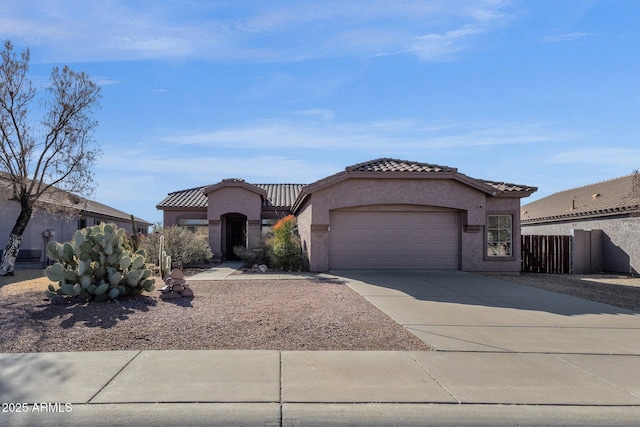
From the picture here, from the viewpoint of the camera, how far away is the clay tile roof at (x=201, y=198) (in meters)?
27.0

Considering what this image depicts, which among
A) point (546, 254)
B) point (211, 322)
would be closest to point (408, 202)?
point (546, 254)

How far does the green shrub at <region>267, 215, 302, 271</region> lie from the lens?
18.9 meters

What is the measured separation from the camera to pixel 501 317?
945 cm

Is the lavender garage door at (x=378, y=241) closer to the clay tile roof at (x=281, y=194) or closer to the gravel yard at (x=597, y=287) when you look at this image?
the gravel yard at (x=597, y=287)

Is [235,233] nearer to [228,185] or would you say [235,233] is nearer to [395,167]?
[228,185]

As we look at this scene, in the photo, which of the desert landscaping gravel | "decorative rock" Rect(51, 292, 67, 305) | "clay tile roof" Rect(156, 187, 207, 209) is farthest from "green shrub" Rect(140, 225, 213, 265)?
"decorative rock" Rect(51, 292, 67, 305)

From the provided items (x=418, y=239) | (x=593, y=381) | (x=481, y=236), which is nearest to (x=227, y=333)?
(x=593, y=381)

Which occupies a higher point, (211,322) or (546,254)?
(546,254)

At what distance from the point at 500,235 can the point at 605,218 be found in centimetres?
725

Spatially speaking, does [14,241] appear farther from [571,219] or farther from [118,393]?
[571,219]

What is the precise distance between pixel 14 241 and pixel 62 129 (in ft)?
14.6

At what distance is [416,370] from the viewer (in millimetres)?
5863

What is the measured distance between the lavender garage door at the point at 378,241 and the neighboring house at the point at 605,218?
7920mm

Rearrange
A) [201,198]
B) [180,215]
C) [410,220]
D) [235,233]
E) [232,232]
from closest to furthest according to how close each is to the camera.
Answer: [410,220] < [180,215] < [232,232] < [235,233] < [201,198]
